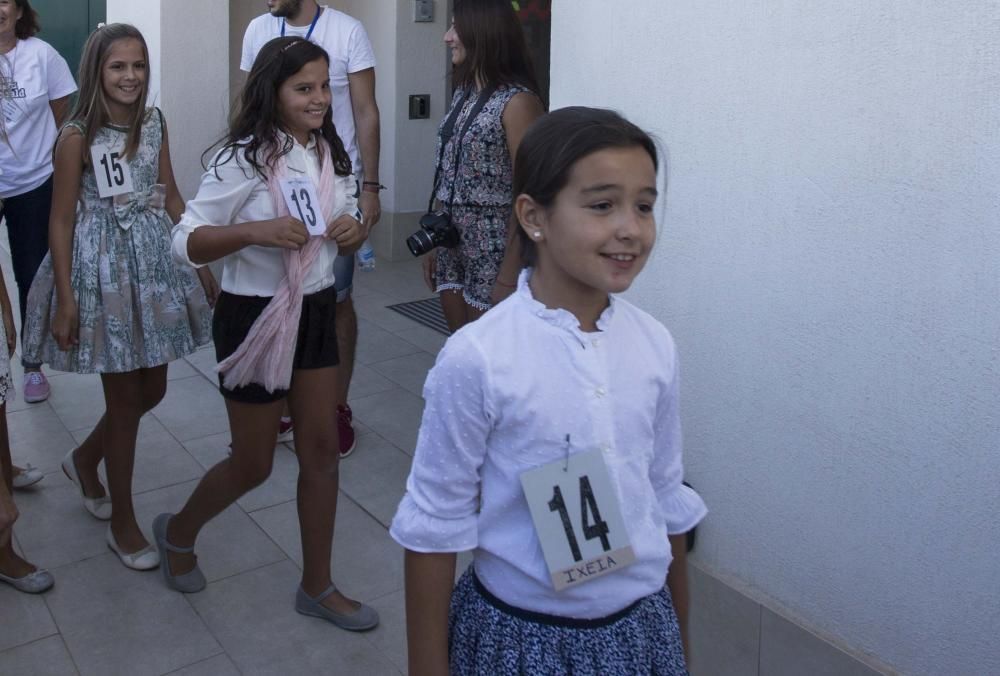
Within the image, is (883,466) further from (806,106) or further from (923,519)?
(806,106)

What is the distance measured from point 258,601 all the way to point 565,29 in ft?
7.14

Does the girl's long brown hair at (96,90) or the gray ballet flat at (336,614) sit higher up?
the girl's long brown hair at (96,90)

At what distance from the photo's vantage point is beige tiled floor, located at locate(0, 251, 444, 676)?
3.38 meters

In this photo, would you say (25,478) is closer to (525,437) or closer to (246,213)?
(246,213)

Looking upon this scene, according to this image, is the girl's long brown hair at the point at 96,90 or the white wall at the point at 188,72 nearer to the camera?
the girl's long brown hair at the point at 96,90

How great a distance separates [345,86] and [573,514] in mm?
3791

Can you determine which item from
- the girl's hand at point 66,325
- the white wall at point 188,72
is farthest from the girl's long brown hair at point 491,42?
the white wall at point 188,72

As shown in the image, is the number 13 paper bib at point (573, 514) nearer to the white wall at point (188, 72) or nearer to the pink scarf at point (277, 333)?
the pink scarf at point (277, 333)

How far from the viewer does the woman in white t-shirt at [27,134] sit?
203 inches

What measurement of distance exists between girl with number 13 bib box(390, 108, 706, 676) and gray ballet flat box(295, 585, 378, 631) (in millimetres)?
1765

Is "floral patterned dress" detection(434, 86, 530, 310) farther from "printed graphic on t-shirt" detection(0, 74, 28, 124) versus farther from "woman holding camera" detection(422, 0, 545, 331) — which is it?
"printed graphic on t-shirt" detection(0, 74, 28, 124)

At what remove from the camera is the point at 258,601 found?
3693 millimetres

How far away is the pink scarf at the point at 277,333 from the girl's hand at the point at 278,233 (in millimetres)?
92

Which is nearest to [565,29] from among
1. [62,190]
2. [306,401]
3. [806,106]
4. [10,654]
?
[806,106]
